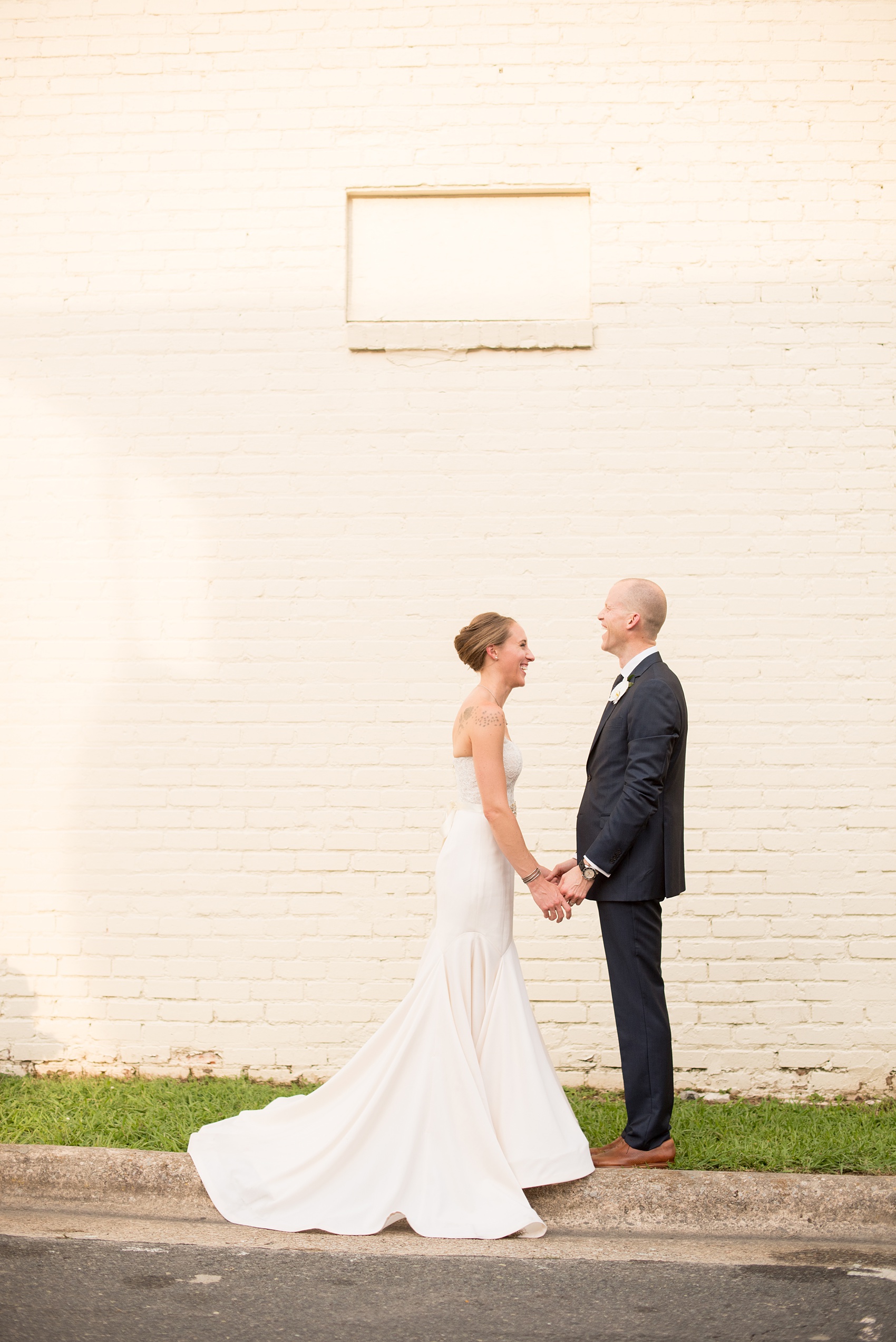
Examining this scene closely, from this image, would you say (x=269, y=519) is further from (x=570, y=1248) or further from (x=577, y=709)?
(x=570, y=1248)

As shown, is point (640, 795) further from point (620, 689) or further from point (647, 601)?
A: point (647, 601)

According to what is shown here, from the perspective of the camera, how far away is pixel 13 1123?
425 cm

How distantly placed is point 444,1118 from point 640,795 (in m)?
1.25

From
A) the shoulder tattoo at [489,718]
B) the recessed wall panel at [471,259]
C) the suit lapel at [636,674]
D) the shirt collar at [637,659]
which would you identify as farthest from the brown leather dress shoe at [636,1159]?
the recessed wall panel at [471,259]

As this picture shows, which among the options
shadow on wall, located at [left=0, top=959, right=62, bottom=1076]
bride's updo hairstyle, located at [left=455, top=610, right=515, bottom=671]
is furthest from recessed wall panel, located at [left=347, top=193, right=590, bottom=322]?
shadow on wall, located at [left=0, top=959, right=62, bottom=1076]

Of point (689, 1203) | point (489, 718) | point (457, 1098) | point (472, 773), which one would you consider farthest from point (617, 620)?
point (689, 1203)

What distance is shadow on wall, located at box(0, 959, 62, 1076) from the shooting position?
503 cm

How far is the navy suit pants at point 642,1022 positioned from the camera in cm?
372

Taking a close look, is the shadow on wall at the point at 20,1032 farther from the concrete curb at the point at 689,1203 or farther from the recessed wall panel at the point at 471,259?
the recessed wall panel at the point at 471,259

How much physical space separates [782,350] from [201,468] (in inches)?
110

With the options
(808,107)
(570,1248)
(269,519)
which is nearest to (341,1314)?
(570,1248)

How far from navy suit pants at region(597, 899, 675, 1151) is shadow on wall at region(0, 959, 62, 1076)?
279cm

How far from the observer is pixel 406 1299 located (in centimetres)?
295

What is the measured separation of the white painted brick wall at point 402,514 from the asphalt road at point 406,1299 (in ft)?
5.45
